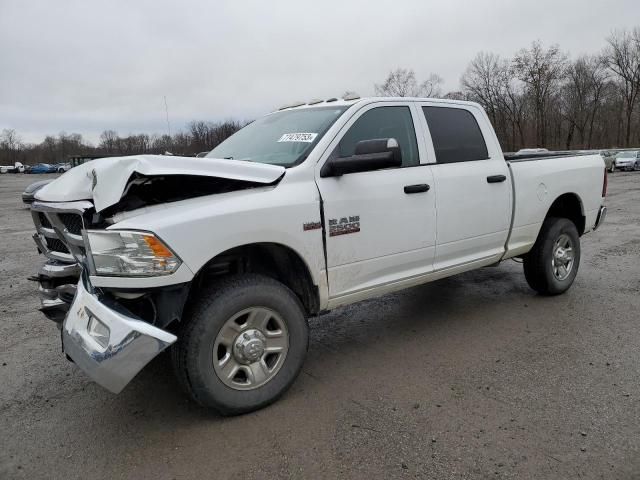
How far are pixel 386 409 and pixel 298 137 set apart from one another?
6.59 feet

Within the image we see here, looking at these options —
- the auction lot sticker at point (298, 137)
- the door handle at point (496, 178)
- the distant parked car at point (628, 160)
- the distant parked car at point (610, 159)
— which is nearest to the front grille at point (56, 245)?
the auction lot sticker at point (298, 137)

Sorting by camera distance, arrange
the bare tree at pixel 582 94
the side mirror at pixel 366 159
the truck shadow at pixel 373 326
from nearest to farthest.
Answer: the side mirror at pixel 366 159 < the truck shadow at pixel 373 326 < the bare tree at pixel 582 94

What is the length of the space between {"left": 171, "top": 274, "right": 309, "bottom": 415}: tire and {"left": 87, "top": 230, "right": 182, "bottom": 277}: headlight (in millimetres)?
371

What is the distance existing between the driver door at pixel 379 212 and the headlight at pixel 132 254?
3.66 feet

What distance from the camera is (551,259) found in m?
5.19

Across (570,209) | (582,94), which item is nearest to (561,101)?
(582,94)

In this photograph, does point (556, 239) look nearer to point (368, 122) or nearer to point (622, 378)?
point (622, 378)

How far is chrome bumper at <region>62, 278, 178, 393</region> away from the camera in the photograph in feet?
8.57

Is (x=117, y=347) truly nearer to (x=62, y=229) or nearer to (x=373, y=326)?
(x=62, y=229)

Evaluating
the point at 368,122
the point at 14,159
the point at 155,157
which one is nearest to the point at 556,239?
the point at 368,122

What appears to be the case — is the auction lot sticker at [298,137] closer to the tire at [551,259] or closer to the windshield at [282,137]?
the windshield at [282,137]

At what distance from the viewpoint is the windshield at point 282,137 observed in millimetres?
3568

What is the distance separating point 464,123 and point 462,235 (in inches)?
41.4

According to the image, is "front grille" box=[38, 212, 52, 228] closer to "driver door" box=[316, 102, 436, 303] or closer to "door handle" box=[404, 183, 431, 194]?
"driver door" box=[316, 102, 436, 303]
